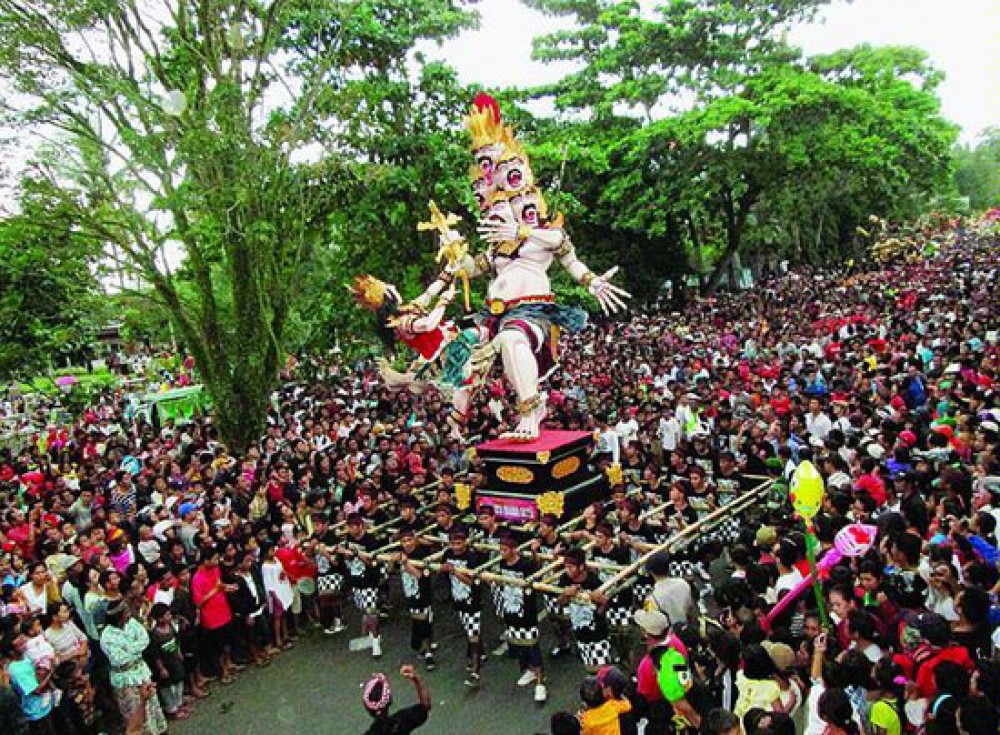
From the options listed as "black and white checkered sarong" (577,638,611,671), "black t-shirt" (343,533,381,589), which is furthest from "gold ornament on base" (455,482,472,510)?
"black and white checkered sarong" (577,638,611,671)

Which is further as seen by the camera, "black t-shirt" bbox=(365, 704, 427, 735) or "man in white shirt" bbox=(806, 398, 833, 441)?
"man in white shirt" bbox=(806, 398, 833, 441)

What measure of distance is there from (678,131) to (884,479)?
58.9 ft

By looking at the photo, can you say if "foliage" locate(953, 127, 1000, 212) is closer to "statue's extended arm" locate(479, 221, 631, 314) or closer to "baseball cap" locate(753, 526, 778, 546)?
"statue's extended arm" locate(479, 221, 631, 314)

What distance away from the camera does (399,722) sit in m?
4.45

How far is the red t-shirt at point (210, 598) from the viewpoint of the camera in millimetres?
7508

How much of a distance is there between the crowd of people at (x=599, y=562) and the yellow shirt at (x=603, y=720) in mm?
19

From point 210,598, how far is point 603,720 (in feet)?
14.7

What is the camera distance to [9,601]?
273 inches

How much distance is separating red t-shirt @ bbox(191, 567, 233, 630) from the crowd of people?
20 millimetres

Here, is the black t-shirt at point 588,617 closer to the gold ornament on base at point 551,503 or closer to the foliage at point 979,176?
the gold ornament on base at point 551,503

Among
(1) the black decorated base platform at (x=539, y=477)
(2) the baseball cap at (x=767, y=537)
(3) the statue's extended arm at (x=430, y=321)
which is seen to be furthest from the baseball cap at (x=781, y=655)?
(3) the statue's extended arm at (x=430, y=321)

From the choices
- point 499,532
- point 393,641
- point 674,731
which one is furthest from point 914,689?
point 393,641

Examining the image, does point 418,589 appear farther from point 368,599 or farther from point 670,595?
point 670,595

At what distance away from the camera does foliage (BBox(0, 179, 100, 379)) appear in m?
13.8
